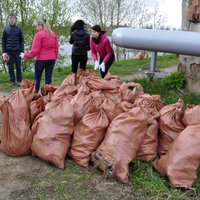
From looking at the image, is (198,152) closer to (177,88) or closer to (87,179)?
(87,179)

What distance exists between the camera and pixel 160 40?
4375mm

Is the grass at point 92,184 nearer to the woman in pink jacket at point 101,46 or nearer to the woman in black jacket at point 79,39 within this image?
the woman in pink jacket at point 101,46

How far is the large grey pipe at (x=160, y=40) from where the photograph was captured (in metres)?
3.99

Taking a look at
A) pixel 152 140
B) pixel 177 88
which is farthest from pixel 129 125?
pixel 177 88

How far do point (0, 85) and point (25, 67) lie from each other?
4.70 metres

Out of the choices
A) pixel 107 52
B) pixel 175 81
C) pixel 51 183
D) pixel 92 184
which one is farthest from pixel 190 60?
pixel 51 183

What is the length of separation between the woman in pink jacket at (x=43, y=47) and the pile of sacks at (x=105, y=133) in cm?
205

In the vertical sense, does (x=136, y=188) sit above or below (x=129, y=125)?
below

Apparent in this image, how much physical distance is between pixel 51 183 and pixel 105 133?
0.76m

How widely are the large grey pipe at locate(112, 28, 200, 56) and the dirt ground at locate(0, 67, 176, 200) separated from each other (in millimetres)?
1723

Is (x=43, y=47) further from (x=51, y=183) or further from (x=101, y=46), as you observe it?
(x=51, y=183)

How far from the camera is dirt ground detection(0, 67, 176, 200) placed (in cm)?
304

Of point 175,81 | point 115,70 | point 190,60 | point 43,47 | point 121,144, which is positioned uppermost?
point 43,47

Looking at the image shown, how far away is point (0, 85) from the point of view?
7609 millimetres
